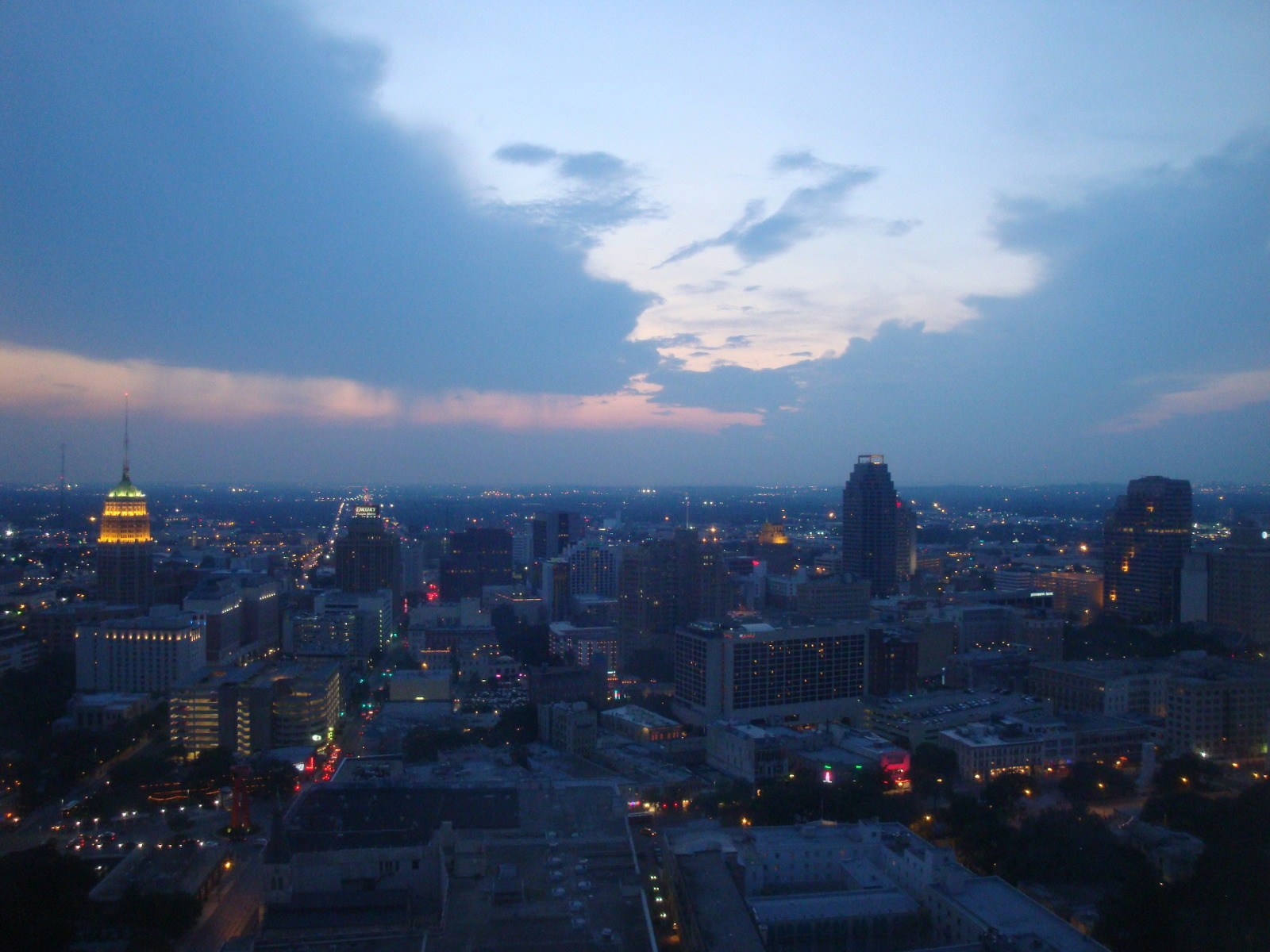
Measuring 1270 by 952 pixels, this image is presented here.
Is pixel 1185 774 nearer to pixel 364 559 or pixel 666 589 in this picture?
pixel 666 589

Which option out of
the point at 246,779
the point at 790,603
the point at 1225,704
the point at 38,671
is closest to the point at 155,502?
the point at 38,671

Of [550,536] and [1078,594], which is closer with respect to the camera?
[1078,594]

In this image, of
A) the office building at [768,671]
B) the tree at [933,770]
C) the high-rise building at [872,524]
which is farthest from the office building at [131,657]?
the high-rise building at [872,524]

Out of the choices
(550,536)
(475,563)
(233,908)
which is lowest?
(233,908)

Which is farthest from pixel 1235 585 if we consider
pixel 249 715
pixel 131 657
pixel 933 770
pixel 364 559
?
pixel 131 657

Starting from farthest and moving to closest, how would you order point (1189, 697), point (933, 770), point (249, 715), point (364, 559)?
point (364, 559)
point (249, 715)
point (1189, 697)
point (933, 770)

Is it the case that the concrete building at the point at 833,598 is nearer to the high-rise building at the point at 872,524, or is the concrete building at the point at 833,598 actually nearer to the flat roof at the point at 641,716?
the high-rise building at the point at 872,524

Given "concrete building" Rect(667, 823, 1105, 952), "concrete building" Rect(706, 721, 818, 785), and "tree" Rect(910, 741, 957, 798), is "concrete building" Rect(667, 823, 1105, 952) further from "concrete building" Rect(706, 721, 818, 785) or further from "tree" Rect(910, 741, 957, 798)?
"concrete building" Rect(706, 721, 818, 785)
